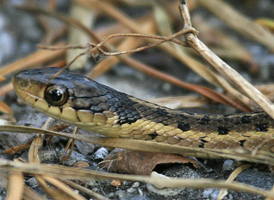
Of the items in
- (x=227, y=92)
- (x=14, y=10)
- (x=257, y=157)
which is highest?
(x=14, y=10)

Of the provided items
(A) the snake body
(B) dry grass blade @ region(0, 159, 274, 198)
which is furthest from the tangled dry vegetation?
(A) the snake body

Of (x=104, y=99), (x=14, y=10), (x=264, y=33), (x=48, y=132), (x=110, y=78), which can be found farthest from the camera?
(x=14, y=10)

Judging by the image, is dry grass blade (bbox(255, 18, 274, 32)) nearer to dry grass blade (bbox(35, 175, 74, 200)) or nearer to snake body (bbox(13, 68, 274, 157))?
snake body (bbox(13, 68, 274, 157))

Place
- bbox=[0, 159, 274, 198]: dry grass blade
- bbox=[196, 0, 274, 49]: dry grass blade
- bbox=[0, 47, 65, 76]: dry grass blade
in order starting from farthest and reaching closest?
bbox=[0, 47, 65, 76]: dry grass blade < bbox=[196, 0, 274, 49]: dry grass blade < bbox=[0, 159, 274, 198]: dry grass blade

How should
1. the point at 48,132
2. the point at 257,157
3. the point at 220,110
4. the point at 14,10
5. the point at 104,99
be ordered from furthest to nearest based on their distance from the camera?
the point at 14,10
the point at 220,110
the point at 104,99
the point at 48,132
the point at 257,157

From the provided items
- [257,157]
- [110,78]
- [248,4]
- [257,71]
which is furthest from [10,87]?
[248,4]

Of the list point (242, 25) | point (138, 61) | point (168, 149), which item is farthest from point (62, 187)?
point (138, 61)

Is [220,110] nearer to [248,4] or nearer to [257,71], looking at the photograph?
[257,71]
